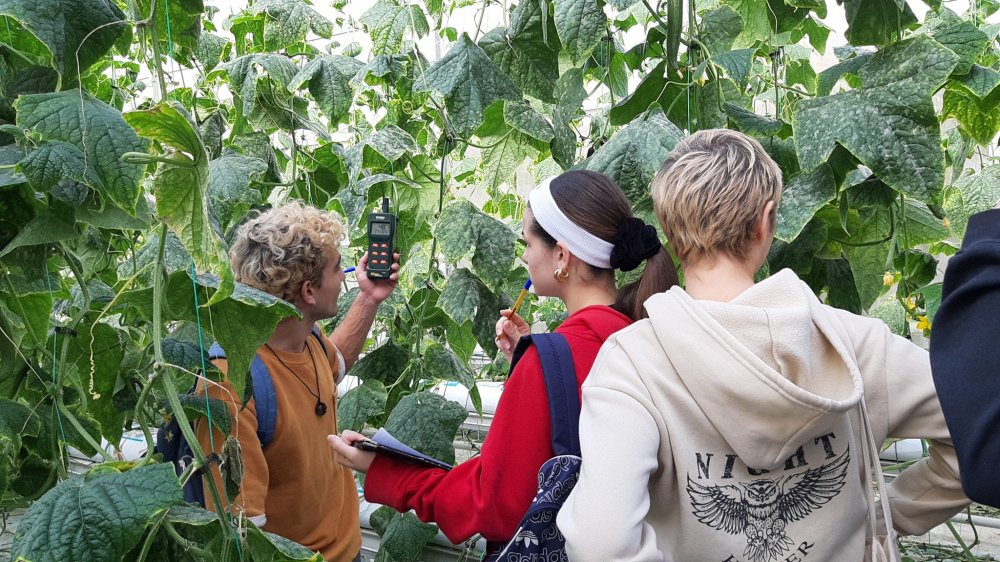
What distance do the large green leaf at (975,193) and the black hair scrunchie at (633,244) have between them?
595 mm

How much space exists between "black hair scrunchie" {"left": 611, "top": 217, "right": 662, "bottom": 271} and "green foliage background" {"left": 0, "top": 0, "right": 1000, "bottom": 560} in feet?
0.11

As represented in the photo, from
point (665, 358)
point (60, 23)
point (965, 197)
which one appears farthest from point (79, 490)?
point (965, 197)

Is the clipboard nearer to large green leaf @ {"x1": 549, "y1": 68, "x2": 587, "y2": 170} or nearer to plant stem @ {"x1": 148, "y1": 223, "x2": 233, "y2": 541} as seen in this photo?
plant stem @ {"x1": 148, "y1": 223, "x2": 233, "y2": 541}

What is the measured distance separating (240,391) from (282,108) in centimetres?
77

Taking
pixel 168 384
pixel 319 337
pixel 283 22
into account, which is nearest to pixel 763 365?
pixel 168 384

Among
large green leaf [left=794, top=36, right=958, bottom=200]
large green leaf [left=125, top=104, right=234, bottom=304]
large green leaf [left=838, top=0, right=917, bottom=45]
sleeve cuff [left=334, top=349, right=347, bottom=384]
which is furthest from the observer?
sleeve cuff [left=334, top=349, right=347, bottom=384]

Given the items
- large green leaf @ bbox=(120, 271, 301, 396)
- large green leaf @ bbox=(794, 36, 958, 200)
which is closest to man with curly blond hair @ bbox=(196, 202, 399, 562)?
large green leaf @ bbox=(120, 271, 301, 396)

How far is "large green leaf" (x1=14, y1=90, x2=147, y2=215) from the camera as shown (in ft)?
2.41

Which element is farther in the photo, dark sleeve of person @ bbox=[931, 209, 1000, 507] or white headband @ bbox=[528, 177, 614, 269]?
white headband @ bbox=[528, 177, 614, 269]

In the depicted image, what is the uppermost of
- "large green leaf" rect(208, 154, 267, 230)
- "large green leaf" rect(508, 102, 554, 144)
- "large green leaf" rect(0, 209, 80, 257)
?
"large green leaf" rect(0, 209, 80, 257)

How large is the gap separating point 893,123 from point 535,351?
1.48ft

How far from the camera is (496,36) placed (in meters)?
1.16

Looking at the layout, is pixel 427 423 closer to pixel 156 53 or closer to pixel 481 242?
pixel 481 242

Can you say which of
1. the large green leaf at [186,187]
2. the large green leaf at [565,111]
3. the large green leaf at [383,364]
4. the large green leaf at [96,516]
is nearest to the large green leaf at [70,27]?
the large green leaf at [186,187]
